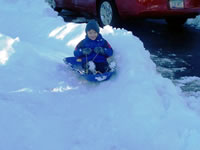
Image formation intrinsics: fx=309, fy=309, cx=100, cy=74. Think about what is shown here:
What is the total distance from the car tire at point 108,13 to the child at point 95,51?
262 centimetres

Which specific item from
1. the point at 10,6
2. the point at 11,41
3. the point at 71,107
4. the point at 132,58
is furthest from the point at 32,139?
the point at 10,6

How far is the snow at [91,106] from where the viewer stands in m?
2.83

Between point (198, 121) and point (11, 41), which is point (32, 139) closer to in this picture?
point (198, 121)

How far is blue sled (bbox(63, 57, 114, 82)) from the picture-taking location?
13.2 ft

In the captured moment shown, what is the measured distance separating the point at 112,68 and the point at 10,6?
572 centimetres

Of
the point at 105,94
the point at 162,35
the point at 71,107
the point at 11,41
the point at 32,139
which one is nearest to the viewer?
the point at 32,139

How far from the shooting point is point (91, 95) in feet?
12.6

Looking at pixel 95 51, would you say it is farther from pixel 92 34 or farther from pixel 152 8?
pixel 152 8

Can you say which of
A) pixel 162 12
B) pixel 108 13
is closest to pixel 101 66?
pixel 162 12

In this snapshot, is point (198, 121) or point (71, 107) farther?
point (71, 107)

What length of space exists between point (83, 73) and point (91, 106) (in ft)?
2.53

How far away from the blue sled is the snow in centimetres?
10

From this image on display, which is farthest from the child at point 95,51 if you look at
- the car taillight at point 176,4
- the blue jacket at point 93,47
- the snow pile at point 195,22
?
the snow pile at point 195,22

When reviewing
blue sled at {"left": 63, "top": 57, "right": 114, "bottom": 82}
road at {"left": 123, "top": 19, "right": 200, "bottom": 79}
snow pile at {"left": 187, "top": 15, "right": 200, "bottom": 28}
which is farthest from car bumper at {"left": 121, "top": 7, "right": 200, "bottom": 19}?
blue sled at {"left": 63, "top": 57, "right": 114, "bottom": 82}
